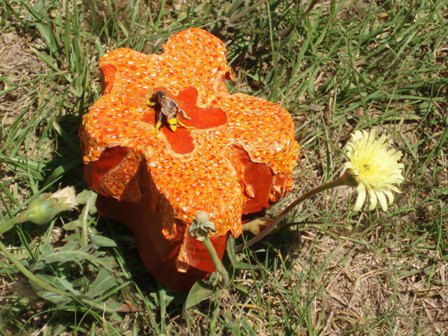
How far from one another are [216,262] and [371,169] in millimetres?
471

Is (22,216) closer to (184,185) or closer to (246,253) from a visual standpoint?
(184,185)

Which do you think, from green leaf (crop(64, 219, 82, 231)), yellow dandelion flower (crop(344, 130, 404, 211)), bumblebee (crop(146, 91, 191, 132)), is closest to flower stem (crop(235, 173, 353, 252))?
yellow dandelion flower (crop(344, 130, 404, 211))

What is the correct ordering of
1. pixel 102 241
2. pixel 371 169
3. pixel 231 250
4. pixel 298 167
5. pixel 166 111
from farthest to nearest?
1. pixel 298 167
2. pixel 102 241
3. pixel 231 250
4. pixel 166 111
5. pixel 371 169

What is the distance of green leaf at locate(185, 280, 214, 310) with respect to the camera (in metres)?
2.25

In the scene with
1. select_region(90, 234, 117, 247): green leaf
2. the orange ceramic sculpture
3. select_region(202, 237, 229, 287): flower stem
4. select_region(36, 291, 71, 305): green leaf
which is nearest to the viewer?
select_region(202, 237, 229, 287): flower stem

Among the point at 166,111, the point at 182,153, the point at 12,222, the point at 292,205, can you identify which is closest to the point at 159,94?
the point at 166,111

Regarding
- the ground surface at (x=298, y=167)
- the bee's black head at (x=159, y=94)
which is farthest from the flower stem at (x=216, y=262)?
the bee's black head at (x=159, y=94)

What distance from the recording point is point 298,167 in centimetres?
274

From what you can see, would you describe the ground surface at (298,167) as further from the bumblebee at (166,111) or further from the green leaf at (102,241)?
the bumblebee at (166,111)

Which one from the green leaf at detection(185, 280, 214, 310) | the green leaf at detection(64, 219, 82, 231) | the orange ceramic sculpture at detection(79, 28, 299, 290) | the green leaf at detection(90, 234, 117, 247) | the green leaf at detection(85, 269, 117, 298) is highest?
the orange ceramic sculpture at detection(79, 28, 299, 290)

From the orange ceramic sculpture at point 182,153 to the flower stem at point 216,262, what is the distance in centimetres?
5

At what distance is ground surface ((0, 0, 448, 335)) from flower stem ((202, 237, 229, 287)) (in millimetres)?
197

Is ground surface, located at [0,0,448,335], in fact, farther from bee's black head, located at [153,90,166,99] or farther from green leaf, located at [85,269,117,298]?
bee's black head, located at [153,90,166,99]

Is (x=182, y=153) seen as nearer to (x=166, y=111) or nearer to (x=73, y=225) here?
(x=166, y=111)
